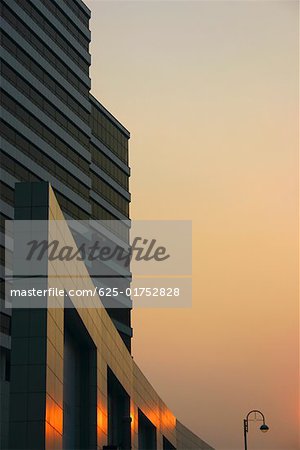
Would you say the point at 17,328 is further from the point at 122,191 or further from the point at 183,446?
the point at 122,191

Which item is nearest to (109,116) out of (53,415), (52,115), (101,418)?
(52,115)

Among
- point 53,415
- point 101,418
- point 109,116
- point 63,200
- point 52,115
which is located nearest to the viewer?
point 53,415

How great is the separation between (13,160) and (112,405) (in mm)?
53817

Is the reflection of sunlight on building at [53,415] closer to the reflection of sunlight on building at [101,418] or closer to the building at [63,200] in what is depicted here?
the building at [63,200]

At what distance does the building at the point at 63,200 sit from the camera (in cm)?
4156

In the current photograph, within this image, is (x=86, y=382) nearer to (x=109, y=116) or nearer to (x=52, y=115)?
(x=52, y=115)

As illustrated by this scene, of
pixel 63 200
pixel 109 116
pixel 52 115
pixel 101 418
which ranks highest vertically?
pixel 109 116

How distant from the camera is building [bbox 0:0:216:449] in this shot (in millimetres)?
41562

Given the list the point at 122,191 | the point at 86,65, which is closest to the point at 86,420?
the point at 86,65

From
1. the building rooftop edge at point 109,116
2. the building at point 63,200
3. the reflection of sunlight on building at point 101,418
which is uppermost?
the building rooftop edge at point 109,116

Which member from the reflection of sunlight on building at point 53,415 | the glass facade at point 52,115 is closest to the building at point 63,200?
the reflection of sunlight on building at point 53,415

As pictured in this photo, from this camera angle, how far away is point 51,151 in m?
141

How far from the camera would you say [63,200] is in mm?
144000

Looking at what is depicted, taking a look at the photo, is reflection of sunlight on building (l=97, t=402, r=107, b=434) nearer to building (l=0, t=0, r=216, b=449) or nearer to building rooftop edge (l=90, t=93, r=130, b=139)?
building (l=0, t=0, r=216, b=449)
